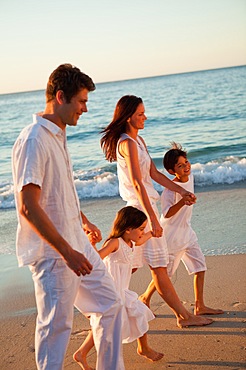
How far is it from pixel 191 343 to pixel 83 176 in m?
9.03

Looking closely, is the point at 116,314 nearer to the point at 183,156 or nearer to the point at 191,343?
the point at 191,343

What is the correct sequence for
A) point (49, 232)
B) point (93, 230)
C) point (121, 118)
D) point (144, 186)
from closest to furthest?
point (49, 232) < point (93, 230) < point (144, 186) < point (121, 118)

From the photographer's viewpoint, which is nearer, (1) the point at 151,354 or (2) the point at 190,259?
(1) the point at 151,354

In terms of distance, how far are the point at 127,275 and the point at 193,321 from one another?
2.28 ft

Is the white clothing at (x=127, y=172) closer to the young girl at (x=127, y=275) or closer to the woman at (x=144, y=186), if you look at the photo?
the woman at (x=144, y=186)

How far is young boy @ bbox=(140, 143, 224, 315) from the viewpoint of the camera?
16.6ft

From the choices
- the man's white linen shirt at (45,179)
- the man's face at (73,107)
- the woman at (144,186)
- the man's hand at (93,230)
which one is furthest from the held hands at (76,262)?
the woman at (144,186)

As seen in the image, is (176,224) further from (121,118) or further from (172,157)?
(121,118)

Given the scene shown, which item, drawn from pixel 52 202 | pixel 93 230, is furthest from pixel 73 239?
pixel 93 230

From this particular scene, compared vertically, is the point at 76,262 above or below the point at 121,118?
below

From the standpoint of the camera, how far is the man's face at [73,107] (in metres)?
3.33

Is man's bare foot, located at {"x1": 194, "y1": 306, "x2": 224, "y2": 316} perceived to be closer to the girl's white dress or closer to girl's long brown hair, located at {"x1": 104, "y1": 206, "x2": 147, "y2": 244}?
the girl's white dress

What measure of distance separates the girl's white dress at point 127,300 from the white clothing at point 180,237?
0.69 metres

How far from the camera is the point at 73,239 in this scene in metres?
3.39
